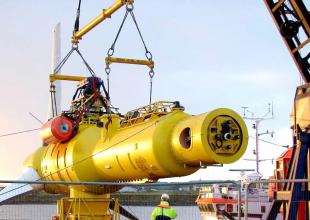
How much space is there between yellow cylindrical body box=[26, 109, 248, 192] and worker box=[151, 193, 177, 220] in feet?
5.46

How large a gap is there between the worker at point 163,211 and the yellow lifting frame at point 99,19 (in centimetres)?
475

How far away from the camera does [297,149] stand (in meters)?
11.8

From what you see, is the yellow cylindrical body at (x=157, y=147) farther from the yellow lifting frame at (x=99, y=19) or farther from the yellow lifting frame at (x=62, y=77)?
the yellow lifting frame at (x=62, y=77)

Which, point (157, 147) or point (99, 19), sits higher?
point (99, 19)

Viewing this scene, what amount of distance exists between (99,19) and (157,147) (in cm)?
550

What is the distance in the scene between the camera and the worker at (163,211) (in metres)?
13.6

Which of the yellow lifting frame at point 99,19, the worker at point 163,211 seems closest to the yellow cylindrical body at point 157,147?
the worker at point 163,211

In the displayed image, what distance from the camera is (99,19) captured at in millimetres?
14680

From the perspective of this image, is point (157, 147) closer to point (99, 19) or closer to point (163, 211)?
point (163, 211)

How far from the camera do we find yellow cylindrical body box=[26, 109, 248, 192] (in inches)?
385

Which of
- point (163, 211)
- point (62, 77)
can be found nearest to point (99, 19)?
point (62, 77)

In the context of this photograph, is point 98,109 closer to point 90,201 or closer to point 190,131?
point 90,201

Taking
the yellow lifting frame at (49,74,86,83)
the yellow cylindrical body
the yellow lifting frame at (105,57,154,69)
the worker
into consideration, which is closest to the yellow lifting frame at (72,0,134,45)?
the yellow lifting frame at (105,57,154,69)

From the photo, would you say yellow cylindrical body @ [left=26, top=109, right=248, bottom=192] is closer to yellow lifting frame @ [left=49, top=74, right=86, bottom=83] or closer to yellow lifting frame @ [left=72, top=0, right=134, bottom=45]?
yellow lifting frame @ [left=72, top=0, right=134, bottom=45]
